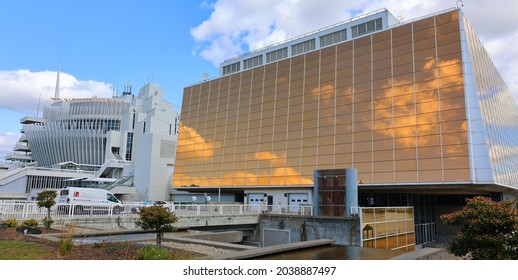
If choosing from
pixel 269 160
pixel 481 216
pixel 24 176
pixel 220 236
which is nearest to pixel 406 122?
pixel 269 160

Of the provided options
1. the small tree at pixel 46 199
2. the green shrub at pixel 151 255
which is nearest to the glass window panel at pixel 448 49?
the small tree at pixel 46 199

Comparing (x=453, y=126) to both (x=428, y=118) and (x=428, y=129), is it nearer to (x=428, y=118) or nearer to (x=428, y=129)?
(x=428, y=129)

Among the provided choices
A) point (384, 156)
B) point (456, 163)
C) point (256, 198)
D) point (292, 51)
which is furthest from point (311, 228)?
point (292, 51)

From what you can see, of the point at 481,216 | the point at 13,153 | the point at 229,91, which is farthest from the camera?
the point at 13,153

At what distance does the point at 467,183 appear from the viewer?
3575cm

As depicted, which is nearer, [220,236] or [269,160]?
[220,236]

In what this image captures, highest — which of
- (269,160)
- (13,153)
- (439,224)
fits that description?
(13,153)

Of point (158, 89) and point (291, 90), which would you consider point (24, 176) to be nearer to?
point (158, 89)

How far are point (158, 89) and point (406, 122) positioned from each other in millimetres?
74327

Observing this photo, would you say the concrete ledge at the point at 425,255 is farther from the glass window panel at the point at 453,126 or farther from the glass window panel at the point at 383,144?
the glass window panel at the point at 383,144

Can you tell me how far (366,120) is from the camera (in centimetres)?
4397

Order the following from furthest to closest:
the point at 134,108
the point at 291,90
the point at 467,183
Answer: the point at 134,108
the point at 291,90
the point at 467,183

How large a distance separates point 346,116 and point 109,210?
29003 mm

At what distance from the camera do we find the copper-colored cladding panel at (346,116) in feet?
127
